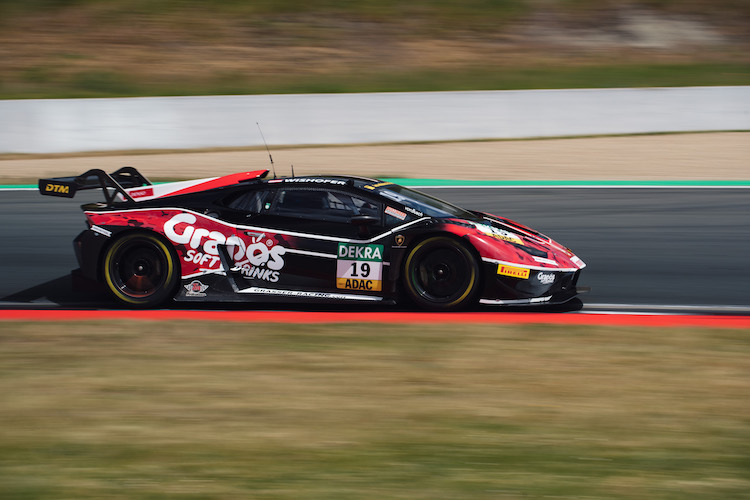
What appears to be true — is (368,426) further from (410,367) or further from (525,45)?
(525,45)

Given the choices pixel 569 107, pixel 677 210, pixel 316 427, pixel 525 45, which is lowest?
pixel 316 427

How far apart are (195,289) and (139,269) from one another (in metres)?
0.55

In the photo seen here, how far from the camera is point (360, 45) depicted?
25109 millimetres

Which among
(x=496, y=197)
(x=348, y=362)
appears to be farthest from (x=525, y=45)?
(x=348, y=362)

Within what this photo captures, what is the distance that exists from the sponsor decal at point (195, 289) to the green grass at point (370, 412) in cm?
53

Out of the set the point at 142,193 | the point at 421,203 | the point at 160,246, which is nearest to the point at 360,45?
the point at 142,193

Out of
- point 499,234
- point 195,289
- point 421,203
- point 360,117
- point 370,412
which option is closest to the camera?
point 370,412

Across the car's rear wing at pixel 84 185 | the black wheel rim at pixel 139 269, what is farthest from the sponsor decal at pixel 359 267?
the car's rear wing at pixel 84 185

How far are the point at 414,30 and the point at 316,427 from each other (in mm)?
22492

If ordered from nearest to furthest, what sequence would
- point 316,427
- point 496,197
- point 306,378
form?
1. point 316,427
2. point 306,378
3. point 496,197

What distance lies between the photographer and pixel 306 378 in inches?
215

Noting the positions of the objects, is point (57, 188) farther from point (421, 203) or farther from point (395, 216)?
point (421, 203)

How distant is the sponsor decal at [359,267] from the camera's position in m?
6.93

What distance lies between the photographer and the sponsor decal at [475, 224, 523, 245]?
702cm
